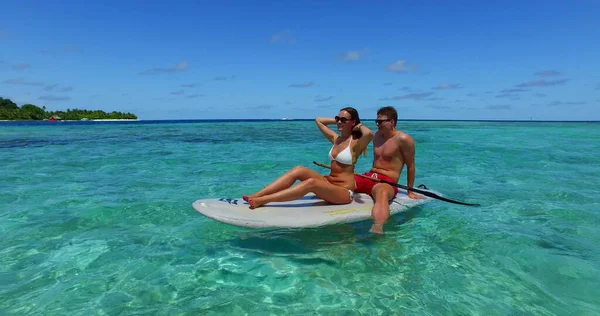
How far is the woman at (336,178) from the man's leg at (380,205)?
0.40m

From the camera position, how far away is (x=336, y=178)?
5426 mm

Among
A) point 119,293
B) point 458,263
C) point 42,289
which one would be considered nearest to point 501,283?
point 458,263

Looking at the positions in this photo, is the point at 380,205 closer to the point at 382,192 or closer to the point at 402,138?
the point at 382,192

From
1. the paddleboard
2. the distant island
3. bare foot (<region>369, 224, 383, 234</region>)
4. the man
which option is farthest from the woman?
the distant island

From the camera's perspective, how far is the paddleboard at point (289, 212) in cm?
452

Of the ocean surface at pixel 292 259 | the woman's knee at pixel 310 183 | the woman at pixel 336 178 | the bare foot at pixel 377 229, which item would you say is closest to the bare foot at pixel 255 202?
the woman at pixel 336 178

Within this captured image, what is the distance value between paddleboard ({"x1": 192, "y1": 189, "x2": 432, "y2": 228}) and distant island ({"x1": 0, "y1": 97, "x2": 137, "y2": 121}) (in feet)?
320

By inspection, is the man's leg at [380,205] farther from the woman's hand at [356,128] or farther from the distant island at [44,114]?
the distant island at [44,114]

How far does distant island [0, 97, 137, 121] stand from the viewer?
260 feet

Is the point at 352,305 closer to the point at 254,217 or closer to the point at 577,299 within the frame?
the point at 254,217

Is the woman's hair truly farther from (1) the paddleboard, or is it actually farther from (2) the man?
(1) the paddleboard

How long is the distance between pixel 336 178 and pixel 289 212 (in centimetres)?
104

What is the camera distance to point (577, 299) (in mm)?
3529

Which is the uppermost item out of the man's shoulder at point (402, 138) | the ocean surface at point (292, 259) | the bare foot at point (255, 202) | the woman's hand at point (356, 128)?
the woman's hand at point (356, 128)
